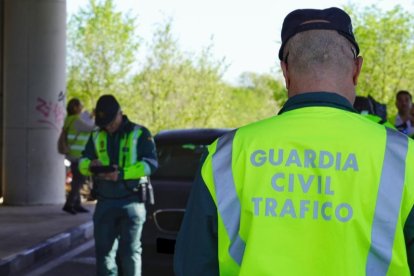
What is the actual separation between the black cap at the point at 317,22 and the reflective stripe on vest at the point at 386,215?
38 cm

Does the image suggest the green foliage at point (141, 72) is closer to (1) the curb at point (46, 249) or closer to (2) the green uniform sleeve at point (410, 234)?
(1) the curb at point (46, 249)

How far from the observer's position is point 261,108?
64.5m

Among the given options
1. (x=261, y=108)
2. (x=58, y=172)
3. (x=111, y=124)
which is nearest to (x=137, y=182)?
(x=111, y=124)

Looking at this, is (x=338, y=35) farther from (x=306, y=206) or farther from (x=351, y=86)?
(x=306, y=206)

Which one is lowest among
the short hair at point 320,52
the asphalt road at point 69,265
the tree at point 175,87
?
the asphalt road at point 69,265

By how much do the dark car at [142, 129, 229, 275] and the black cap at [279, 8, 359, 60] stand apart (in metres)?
4.64

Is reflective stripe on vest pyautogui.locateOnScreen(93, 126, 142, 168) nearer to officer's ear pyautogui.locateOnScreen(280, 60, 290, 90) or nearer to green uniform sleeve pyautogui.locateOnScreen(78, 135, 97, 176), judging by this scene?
green uniform sleeve pyautogui.locateOnScreen(78, 135, 97, 176)

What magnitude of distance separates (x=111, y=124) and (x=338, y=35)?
180 inches

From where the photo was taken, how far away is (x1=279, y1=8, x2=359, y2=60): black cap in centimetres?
227

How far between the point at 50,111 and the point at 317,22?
1261 cm

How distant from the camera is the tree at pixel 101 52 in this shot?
35.2 m

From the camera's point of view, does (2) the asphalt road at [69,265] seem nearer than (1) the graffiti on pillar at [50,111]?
Yes

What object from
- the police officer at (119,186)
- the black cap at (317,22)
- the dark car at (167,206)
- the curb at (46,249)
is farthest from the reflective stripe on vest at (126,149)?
the black cap at (317,22)

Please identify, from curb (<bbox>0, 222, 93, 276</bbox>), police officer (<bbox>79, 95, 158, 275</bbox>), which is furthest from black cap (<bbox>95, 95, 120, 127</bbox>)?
curb (<bbox>0, 222, 93, 276</bbox>)
